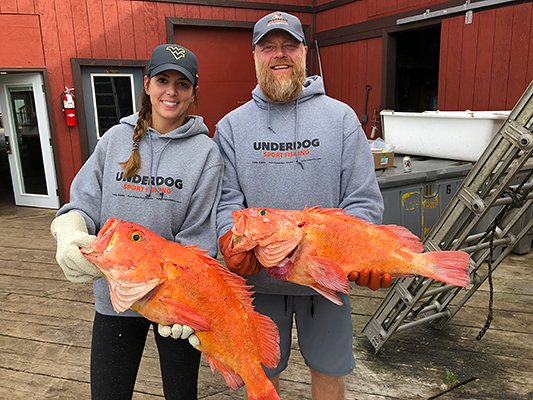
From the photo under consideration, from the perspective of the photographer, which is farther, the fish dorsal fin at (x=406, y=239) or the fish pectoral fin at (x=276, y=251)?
the fish dorsal fin at (x=406, y=239)

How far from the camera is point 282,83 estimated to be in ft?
6.23

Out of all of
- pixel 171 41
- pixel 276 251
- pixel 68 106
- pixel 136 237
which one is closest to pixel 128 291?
pixel 136 237

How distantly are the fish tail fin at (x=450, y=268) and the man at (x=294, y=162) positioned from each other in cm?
39

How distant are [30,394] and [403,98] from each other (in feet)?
27.4

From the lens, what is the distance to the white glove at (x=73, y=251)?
1.46 meters

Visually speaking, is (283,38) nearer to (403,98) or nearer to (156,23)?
(156,23)

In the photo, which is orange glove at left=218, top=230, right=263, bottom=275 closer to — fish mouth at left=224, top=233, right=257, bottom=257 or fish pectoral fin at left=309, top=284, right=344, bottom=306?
fish mouth at left=224, top=233, right=257, bottom=257

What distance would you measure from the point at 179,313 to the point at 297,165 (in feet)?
2.77

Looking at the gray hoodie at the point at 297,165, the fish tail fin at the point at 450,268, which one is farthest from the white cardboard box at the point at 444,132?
the fish tail fin at the point at 450,268

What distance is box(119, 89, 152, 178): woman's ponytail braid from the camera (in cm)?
175

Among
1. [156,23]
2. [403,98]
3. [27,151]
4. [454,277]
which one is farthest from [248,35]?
[454,277]

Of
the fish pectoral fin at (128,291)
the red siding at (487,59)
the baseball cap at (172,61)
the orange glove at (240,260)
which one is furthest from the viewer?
the red siding at (487,59)

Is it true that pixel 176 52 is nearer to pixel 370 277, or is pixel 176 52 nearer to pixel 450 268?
pixel 370 277

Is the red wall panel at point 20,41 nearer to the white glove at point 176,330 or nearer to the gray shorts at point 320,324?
the gray shorts at point 320,324
